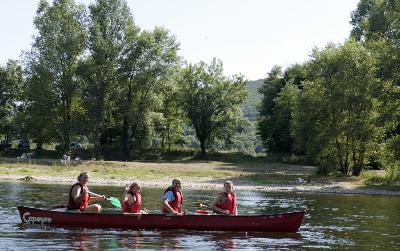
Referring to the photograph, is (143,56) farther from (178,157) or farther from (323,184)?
(323,184)

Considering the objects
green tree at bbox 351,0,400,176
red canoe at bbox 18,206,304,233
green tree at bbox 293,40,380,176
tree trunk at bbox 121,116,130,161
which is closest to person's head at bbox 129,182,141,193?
red canoe at bbox 18,206,304,233

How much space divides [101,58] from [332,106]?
1106 inches

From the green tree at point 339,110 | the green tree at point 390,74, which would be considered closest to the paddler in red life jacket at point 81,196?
the green tree at point 390,74

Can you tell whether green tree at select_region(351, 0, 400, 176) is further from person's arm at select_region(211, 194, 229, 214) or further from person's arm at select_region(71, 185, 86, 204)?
person's arm at select_region(71, 185, 86, 204)

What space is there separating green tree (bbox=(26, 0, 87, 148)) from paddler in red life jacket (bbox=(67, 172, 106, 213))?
4619 centimetres

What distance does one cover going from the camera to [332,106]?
175ft

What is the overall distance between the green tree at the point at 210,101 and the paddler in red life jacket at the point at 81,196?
59.1 meters

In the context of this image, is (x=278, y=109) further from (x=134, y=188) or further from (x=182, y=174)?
(x=134, y=188)

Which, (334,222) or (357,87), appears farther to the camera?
(357,87)

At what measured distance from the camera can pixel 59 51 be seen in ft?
223

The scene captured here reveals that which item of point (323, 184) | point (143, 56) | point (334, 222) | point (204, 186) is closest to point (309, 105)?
point (323, 184)

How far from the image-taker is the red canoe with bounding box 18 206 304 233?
73.2 feet

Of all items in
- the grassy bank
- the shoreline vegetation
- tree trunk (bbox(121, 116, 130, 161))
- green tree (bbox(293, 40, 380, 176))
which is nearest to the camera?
the shoreline vegetation

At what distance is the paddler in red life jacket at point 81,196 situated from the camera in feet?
73.2
